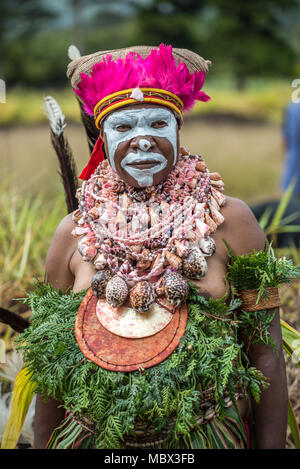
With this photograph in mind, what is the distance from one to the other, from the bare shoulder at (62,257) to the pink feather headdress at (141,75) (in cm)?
47

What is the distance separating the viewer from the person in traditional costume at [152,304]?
1.45m

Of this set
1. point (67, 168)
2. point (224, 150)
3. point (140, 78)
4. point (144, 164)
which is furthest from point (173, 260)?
point (224, 150)

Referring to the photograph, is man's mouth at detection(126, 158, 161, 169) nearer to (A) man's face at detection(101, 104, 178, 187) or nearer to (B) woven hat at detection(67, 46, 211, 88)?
(A) man's face at detection(101, 104, 178, 187)

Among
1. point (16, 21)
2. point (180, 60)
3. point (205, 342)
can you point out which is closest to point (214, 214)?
point (205, 342)

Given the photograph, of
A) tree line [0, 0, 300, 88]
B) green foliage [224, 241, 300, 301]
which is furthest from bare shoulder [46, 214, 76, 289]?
tree line [0, 0, 300, 88]

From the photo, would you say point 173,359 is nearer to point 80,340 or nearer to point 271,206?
point 80,340

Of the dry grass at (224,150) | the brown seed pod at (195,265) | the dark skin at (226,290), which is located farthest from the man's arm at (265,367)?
the dry grass at (224,150)

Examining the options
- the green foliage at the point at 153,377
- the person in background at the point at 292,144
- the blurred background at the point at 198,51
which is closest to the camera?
the green foliage at the point at 153,377

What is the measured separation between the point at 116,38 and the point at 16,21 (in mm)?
2216

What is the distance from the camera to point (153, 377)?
144 cm

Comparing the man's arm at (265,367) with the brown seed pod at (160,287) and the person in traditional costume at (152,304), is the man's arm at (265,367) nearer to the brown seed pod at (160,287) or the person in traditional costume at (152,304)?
the person in traditional costume at (152,304)

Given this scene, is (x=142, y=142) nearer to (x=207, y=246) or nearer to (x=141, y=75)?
(x=141, y=75)

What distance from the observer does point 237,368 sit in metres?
1.50

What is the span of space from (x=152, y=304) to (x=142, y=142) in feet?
1.66
